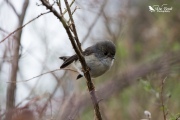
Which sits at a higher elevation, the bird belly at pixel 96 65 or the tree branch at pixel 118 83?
the bird belly at pixel 96 65

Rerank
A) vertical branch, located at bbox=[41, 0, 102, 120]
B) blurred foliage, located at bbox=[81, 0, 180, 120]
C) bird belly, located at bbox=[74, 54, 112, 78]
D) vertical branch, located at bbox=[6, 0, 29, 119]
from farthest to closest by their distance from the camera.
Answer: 1. blurred foliage, located at bbox=[81, 0, 180, 120]
2. bird belly, located at bbox=[74, 54, 112, 78]
3. vertical branch, located at bbox=[6, 0, 29, 119]
4. vertical branch, located at bbox=[41, 0, 102, 120]

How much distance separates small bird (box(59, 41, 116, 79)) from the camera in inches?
176

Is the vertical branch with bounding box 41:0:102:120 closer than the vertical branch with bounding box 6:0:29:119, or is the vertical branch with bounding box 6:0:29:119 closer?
the vertical branch with bounding box 41:0:102:120

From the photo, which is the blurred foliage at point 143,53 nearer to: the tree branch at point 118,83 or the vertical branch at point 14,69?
the vertical branch at point 14,69

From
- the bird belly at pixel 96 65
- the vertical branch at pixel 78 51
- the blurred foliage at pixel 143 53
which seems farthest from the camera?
the blurred foliage at pixel 143 53

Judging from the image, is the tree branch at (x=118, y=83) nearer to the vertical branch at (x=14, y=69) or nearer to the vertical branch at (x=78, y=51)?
the vertical branch at (x=78, y=51)

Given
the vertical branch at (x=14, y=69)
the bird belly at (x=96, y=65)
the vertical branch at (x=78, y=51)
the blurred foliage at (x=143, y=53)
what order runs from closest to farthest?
the vertical branch at (x=78, y=51) < the vertical branch at (x=14, y=69) < the bird belly at (x=96, y=65) < the blurred foliage at (x=143, y=53)

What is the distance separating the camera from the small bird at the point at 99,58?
14.6 feet

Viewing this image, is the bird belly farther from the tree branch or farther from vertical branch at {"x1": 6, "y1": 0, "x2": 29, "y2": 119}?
the tree branch

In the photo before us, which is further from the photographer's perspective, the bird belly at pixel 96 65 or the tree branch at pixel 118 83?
the bird belly at pixel 96 65

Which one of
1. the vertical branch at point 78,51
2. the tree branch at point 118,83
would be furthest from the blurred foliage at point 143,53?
the tree branch at point 118,83

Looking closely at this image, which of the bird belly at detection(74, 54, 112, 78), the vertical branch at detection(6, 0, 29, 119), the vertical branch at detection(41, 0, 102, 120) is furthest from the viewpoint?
the bird belly at detection(74, 54, 112, 78)

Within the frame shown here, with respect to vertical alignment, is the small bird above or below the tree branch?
above

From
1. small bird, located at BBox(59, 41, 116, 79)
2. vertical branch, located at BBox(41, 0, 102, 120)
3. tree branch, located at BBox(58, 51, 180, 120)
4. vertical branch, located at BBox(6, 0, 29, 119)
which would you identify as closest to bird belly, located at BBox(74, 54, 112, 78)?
small bird, located at BBox(59, 41, 116, 79)
